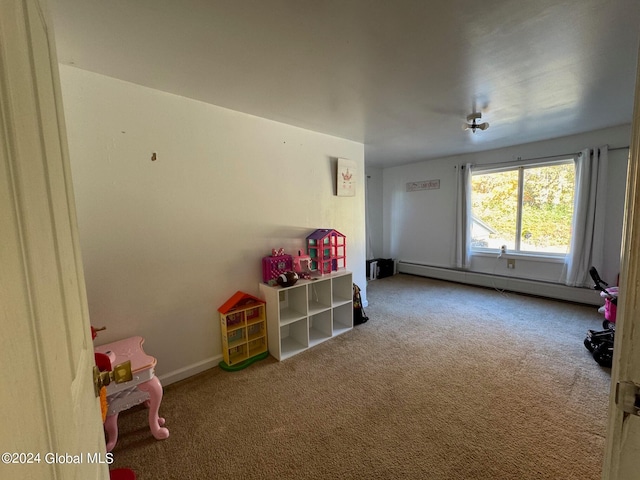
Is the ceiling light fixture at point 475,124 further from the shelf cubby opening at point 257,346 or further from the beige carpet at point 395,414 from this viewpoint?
the shelf cubby opening at point 257,346

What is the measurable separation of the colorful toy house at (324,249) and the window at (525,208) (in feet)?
9.94

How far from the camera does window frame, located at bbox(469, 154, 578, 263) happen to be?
3.77 meters

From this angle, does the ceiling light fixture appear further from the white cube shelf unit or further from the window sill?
the window sill

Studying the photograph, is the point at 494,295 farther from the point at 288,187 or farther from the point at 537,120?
the point at 288,187

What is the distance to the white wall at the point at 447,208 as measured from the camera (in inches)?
132

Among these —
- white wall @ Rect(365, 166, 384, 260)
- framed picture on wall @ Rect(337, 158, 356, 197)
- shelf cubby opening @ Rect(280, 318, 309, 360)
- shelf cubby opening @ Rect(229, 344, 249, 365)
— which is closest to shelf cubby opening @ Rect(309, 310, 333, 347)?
shelf cubby opening @ Rect(280, 318, 309, 360)

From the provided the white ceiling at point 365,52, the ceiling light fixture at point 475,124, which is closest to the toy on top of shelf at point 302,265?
the white ceiling at point 365,52

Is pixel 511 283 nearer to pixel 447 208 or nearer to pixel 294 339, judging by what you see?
pixel 447 208

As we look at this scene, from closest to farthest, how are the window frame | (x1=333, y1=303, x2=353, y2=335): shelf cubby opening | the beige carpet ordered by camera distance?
the beige carpet → (x1=333, y1=303, x2=353, y2=335): shelf cubby opening → the window frame

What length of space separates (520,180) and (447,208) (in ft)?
3.78

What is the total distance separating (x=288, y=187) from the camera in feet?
9.21

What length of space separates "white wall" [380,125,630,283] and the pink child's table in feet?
15.8

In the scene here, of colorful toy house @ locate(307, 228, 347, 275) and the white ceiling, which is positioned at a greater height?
the white ceiling

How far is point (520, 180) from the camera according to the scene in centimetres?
416
